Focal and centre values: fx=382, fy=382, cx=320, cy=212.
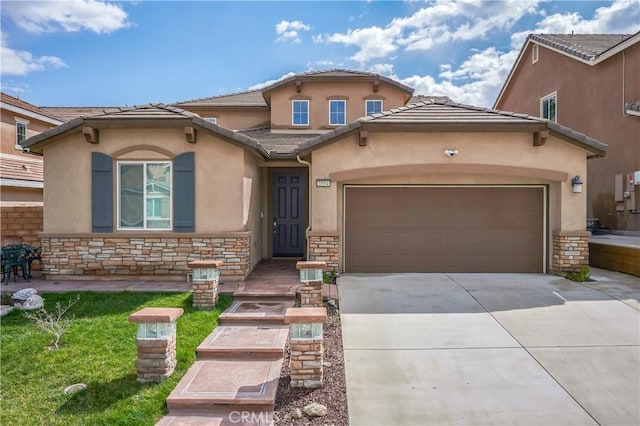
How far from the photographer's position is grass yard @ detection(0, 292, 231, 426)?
411 centimetres

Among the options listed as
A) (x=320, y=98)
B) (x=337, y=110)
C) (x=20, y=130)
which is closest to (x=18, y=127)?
(x=20, y=130)

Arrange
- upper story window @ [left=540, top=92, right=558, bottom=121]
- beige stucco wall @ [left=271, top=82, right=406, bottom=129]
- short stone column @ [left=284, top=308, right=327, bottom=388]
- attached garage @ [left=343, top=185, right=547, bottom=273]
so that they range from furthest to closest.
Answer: upper story window @ [left=540, top=92, right=558, bottom=121] → beige stucco wall @ [left=271, top=82, right=406, bottom=129] → attached garage @ [left=343, top=185, right=547, bottom=273] → short stone column @ [left=284, top=308, right=327, bottom=388]

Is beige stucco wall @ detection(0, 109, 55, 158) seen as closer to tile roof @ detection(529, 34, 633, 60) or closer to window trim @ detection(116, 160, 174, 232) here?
window trim @ detection(116, 160, 174, 232)

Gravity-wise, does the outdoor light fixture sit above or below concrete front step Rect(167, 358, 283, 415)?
above

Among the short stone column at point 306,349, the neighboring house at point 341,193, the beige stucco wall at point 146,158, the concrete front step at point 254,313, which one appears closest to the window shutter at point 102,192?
the neighboring house at point 341,193

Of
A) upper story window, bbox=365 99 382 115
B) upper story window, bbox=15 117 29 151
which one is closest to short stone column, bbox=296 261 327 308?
upper story window, bbox=365 99 382 115

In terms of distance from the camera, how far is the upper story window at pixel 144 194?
921cm

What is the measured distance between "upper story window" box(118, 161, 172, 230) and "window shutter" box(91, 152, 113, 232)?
0.21 metres

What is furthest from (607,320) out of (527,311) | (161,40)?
(161,40)

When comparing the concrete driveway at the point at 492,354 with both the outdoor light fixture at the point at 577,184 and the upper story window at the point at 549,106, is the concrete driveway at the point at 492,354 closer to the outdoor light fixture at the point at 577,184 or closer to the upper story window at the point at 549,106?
the outdoor light fixture at the point at 577,184

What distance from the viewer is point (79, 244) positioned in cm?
916

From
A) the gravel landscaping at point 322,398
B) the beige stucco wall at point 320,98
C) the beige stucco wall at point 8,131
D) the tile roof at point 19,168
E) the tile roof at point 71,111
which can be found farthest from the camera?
the tile roof at point 71,111

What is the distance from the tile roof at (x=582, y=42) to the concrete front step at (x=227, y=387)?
17.0 meters

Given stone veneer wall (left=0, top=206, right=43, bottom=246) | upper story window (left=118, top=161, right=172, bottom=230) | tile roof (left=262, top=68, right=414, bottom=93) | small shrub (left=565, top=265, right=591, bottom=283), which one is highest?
tile roof (left=262, top=68, right=414, bottom=93)
